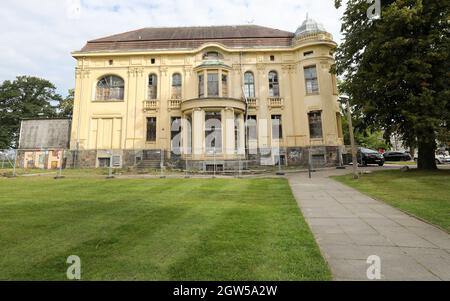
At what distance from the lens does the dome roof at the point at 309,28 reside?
2670cm

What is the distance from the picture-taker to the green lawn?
10.5 ft

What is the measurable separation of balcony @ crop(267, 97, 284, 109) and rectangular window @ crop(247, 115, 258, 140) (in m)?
2.18

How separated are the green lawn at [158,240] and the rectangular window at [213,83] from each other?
19.5 meters

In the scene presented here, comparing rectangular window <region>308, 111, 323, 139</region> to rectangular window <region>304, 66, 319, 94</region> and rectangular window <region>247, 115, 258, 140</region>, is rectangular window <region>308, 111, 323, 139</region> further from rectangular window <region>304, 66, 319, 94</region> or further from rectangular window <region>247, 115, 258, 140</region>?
rectangular window <region>247, 115, 258, 140</region>

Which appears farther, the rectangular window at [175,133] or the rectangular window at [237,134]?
the rectangular window at [175,133]

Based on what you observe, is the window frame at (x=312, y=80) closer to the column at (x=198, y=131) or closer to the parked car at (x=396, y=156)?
the column at (x=198, y=131)

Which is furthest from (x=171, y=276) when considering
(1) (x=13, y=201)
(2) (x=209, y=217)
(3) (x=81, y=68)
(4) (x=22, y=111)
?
(4) (x=22, y=111)

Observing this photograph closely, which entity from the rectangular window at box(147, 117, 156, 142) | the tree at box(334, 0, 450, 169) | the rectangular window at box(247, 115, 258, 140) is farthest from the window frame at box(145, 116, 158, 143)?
the tree at box(334, 0, 450, 169)

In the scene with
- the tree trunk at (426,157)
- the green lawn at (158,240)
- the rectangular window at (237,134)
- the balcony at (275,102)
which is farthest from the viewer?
the balcony at (275,102)

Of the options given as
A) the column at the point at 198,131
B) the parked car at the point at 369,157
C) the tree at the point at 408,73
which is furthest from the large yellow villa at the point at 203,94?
the tree at the point at 408,73

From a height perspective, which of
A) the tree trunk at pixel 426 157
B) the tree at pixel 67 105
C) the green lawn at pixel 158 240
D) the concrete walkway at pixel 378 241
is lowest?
the concrete walkway at pixel 378 241

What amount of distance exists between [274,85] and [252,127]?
5302 millimetres

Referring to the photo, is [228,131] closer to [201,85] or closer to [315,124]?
[201,85]

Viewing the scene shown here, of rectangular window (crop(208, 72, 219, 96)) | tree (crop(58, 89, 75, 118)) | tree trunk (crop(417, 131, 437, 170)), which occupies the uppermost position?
tree (crop(58, 89, 75, 118))
